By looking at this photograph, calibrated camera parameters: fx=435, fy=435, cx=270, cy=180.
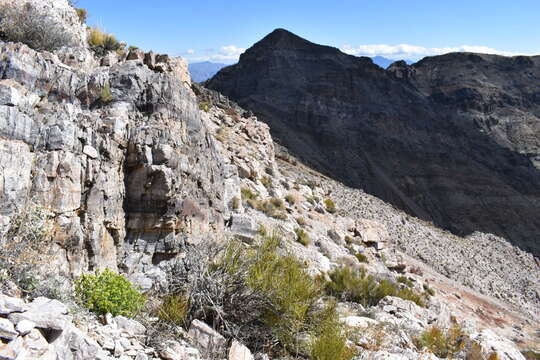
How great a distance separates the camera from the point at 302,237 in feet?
44.0

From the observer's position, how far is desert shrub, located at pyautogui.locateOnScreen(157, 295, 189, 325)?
5.30 meters

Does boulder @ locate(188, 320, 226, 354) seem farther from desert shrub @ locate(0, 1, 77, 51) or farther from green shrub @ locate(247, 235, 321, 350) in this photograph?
desert shrub @ locate(0, 1, 77, 51)

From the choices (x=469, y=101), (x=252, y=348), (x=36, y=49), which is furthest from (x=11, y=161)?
(x=469, y=101)

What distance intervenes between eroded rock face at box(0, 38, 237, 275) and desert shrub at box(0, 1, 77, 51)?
2.04 feet

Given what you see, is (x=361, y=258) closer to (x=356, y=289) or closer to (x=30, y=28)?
(x=356, y=289)

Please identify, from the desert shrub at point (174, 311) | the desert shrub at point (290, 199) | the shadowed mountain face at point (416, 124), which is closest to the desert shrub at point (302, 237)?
the desert shrub at point (290, 199)

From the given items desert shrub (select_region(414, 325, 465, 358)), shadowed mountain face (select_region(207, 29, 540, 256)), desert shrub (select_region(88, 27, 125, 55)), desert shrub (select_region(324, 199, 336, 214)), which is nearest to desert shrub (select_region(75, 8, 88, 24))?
desert shrub (select_region(88, 27, 125, 55))

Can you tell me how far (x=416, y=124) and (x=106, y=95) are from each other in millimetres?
62894

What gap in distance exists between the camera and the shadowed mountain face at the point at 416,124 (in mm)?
51969

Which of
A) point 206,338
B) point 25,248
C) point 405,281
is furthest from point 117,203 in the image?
point 405,281

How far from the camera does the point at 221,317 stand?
17.5ft

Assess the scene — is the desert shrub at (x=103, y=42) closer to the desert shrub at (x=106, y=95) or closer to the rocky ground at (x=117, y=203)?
the rocky ground at (x=117, y=203)

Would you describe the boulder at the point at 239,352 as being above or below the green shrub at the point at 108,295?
below

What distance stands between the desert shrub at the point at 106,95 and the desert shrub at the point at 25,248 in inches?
119
